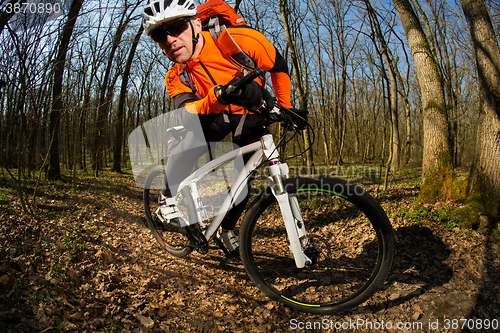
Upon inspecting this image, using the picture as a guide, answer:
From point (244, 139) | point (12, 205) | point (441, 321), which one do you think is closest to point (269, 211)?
point (244, 139)

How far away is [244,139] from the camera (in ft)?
7.43

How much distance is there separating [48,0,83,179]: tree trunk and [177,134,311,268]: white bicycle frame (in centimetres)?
293

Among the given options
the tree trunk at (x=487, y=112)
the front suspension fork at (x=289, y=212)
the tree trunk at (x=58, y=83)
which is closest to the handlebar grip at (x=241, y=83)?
the front suspension fork at (x=289, y=212)

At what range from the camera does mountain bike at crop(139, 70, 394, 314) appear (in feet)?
5.83

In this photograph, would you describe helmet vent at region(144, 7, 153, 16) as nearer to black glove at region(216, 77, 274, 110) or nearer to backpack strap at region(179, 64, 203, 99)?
backpack strap at region(179, 64, 203, 99)

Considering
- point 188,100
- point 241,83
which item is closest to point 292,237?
point 241,83

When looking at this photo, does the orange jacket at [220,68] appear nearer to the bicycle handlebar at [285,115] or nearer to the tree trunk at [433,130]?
the bicycle handlebar at [285,115]

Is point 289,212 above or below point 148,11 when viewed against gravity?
below

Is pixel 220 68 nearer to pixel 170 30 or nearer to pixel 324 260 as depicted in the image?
Result: pixel 170 30

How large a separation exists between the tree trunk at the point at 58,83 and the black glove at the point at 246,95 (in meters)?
3.21

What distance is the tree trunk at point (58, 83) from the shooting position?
4449 mm

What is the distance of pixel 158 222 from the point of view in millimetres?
3082

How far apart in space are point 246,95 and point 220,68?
589 millimetres

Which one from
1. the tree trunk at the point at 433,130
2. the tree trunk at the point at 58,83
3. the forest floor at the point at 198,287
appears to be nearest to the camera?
the forest floor at the point at 198,287
